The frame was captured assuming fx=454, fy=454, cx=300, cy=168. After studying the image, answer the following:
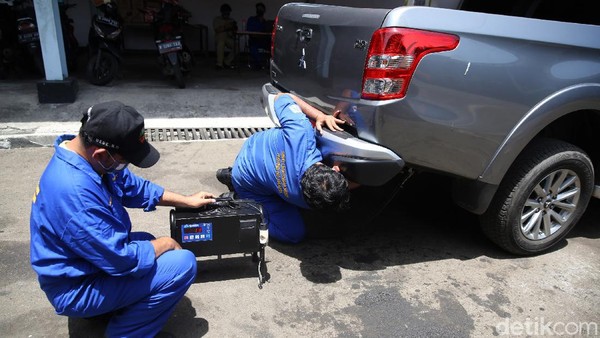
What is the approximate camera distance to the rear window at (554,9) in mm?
3411

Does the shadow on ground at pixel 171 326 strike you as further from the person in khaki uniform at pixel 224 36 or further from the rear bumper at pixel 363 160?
the person in khaki uniform at pixel 224 36

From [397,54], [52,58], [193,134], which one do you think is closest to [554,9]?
[397,54]

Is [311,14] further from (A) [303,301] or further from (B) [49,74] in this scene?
(B) [49,74]

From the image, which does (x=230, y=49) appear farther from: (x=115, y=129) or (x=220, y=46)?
(x=115, y=129)

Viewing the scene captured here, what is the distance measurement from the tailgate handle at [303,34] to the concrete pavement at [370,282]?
3.93 ft

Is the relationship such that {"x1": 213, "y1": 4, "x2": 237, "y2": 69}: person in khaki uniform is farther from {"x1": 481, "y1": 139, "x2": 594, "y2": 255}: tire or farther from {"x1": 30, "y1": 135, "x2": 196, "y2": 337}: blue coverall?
{"x1": 30, "y1": 135, "x2": 196, "y2": 337}: blue coverall

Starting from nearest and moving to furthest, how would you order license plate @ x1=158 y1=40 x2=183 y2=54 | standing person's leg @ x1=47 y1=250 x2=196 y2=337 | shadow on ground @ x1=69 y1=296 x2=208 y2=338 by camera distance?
standing person's leg @ x1=47 y1=250 x2=196 y2=337
shadow on ground @ x1=69 y1=296 x2=208 y2=338
license plate @ x1=158 y1=40 x2=183 y2=54

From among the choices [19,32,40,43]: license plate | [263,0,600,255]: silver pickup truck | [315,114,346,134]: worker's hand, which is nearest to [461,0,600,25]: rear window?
[263,0,600,255]: silver pickup truck

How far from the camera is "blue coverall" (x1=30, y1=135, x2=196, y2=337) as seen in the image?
1866 millimetres

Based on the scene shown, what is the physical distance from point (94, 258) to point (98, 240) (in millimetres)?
90

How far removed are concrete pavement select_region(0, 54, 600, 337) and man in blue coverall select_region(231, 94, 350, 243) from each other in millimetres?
232

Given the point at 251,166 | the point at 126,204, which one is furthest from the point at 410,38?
the point at 126,204

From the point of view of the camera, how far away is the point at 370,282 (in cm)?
295

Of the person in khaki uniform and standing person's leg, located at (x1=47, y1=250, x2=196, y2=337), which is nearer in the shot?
standing person's leg, located at (x1=47, y1=250, x2=196, y2=337)
